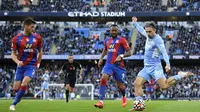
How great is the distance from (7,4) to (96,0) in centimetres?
1324

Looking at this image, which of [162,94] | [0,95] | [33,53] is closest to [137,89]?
[33,53]

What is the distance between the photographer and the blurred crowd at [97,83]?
44250mm

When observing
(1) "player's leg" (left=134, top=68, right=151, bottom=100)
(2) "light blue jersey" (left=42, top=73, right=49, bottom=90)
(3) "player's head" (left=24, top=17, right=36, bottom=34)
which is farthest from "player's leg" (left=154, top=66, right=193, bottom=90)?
(2) "light blue jersey" (left=42, top=73, right=49, bottom=90)

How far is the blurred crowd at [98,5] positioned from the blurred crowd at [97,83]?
862 centimetres

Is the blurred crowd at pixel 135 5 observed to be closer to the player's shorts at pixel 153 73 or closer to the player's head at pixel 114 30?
the player's head at pixel 114 30

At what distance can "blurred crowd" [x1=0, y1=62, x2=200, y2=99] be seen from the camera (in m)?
44.2

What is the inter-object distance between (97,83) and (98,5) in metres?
15.6

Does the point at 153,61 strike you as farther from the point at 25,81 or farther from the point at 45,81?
the point at 45,81

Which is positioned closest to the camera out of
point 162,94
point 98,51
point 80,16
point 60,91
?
point 60,91

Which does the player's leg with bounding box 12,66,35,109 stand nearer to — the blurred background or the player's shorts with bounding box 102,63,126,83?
the player's shorts with bounding box 102,63,126,83

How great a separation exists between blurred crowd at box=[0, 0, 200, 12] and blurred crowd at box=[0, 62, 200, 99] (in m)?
8.62

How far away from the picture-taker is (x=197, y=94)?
1757 inches

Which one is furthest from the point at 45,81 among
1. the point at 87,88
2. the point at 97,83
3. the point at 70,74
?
the point at 97,83

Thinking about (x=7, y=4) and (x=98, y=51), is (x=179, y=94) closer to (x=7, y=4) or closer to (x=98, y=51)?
(x=98, y=51)
